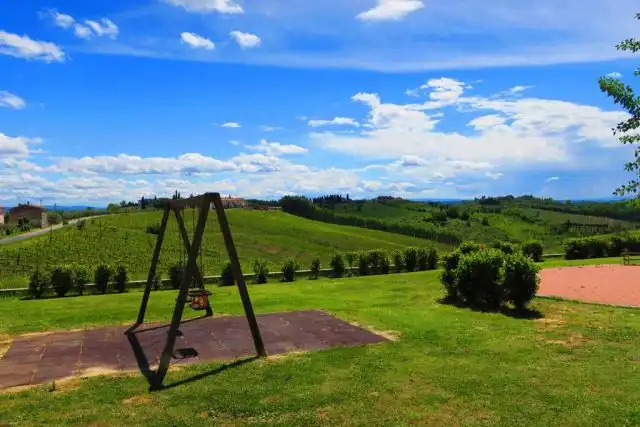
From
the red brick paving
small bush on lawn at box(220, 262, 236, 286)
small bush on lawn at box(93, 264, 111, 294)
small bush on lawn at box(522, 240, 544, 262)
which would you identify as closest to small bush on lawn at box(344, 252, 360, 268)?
small bush on lawn at box(220, 262, 236, 286)

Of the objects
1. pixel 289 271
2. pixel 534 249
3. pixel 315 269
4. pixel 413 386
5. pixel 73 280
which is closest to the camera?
pixel 413 386

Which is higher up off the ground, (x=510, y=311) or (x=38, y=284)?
(x=510, y=311)

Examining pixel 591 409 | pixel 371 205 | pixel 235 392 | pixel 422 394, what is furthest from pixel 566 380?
pixel 371 205

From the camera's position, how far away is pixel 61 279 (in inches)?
799

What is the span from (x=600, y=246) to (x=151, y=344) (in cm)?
3338

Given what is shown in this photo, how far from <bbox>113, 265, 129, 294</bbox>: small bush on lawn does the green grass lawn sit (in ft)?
30.9

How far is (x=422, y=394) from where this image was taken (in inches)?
284

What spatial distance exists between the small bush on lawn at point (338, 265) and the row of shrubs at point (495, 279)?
1315 cm

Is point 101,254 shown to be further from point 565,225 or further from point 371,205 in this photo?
point 371,205

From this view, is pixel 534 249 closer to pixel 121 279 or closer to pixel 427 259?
pixel 427 259

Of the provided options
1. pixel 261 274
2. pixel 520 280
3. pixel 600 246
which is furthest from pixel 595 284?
pixel 600 246

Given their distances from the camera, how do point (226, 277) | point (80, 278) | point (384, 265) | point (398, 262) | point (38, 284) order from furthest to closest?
point (398, 262)
point (384, 265)
point (226, 277)
point (80, 278)
point (38, 284)

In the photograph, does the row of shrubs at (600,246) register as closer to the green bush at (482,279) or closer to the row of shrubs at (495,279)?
the row of shrubs at (495,279)

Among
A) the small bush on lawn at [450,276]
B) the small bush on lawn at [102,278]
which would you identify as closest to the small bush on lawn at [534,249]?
the small bush on lawn at [450,276]
